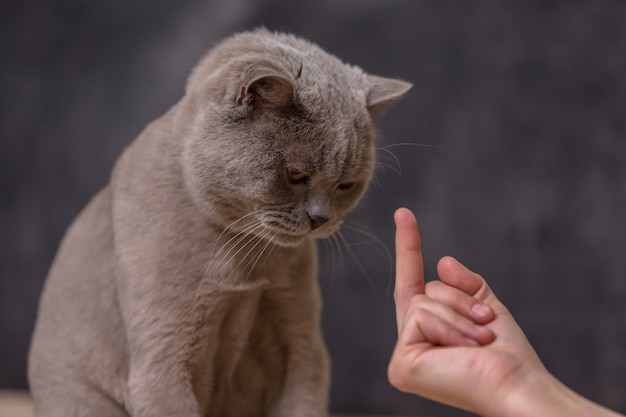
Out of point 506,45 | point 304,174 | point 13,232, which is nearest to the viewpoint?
point 304,174

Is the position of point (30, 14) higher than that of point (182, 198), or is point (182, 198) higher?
point (30, 14)

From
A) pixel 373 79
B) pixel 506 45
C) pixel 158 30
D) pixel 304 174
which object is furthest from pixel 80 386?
pixel 506 45

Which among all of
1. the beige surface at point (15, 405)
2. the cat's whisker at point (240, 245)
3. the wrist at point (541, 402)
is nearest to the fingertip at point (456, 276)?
the wrist at point (541, 402)

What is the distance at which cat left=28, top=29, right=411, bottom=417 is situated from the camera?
136cm

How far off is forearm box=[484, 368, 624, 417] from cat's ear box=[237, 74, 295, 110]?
0.58m

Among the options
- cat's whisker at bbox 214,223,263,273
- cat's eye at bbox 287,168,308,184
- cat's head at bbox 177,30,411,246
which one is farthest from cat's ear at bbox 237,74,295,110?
cat's whisker at bbox 214,223,263,273

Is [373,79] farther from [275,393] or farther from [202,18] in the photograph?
[202,18]

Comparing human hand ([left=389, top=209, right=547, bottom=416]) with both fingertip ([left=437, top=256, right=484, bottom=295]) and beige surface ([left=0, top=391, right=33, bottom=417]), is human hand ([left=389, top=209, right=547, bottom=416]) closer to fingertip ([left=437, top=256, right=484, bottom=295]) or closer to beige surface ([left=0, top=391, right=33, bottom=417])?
fingertip ([left=437, top=256, right=484, bottom=295])

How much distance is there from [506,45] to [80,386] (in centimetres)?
149

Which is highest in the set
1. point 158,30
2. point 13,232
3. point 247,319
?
point 158,30

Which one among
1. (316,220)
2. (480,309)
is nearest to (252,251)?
(316,220)

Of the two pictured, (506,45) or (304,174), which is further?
(506,45)

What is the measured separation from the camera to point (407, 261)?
1.25 metres

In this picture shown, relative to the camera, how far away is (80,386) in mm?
1567
